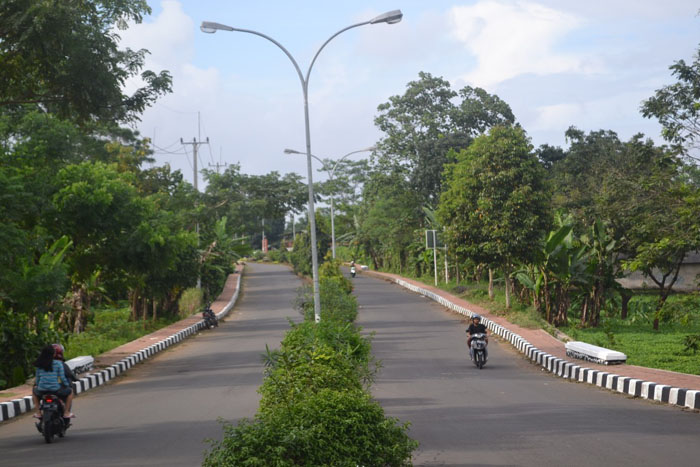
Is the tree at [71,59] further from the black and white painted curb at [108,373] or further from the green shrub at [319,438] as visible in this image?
the green shrub at [319,438]

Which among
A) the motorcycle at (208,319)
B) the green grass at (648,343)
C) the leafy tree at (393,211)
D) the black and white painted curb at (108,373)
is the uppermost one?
the leafy tree at (393,211)

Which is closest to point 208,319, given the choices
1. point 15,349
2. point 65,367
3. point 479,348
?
point 15,349

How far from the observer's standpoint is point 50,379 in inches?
420

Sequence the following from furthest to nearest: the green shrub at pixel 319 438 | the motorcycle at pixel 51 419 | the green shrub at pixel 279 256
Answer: the green shrub at pixel 279 256 < the motorcycle at pixel 51 419 < the green shrub at pixel 319 438

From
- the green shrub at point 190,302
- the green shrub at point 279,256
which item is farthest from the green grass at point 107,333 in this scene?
the green shrub at point 279,256

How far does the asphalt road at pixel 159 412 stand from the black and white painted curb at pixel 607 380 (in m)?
6.08

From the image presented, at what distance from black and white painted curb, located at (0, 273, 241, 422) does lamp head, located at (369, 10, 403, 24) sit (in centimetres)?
971

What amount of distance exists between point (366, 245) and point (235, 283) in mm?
20151

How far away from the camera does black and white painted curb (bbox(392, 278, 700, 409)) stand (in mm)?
11625

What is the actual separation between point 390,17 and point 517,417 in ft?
32.9

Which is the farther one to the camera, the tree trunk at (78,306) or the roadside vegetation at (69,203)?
the tree trunk at (78,306)

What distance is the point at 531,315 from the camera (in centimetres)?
2597

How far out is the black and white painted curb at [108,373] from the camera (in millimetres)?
12820

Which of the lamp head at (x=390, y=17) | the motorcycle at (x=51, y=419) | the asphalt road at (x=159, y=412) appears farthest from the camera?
the lamp head at (x=390, y=17)
